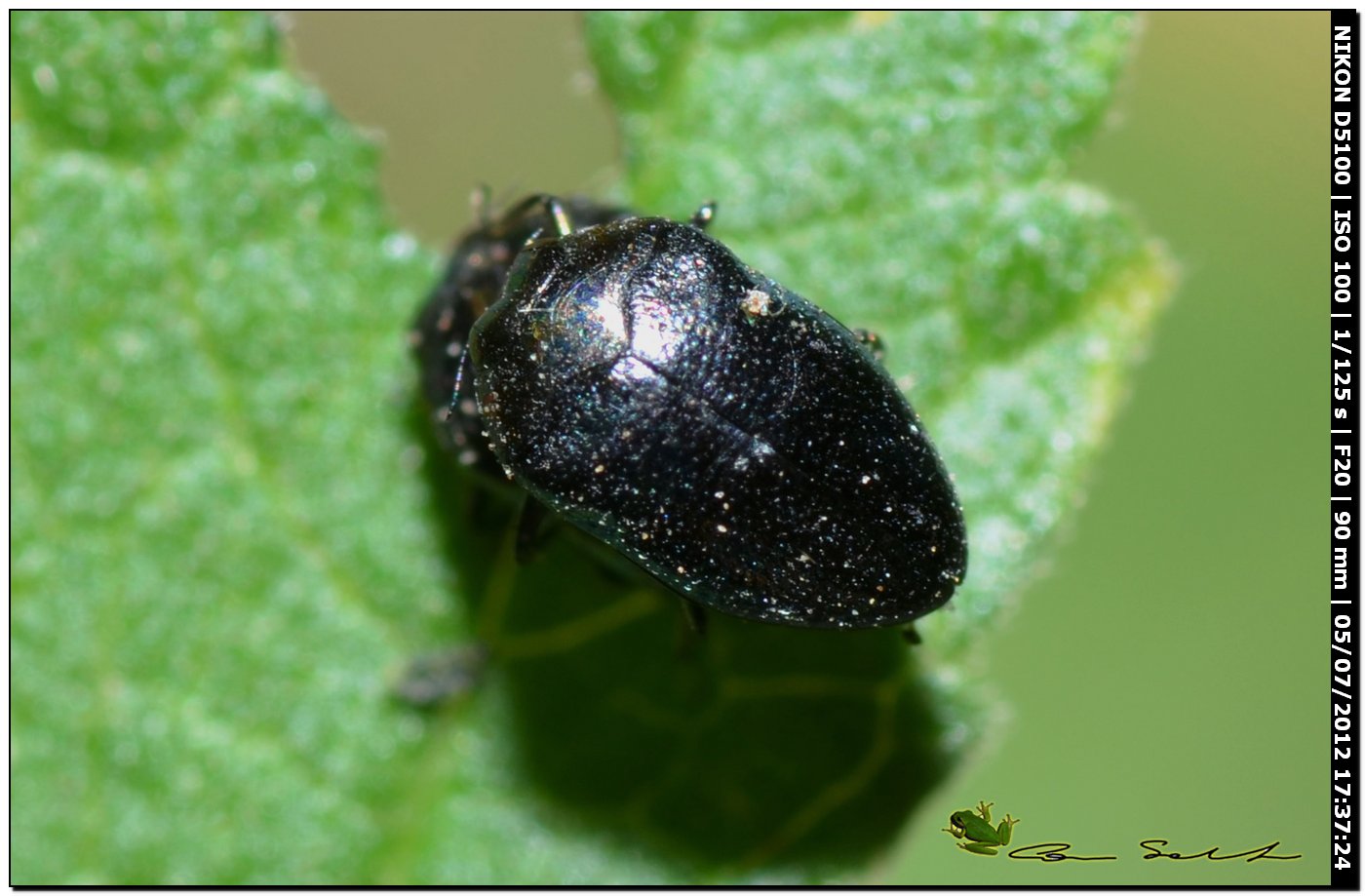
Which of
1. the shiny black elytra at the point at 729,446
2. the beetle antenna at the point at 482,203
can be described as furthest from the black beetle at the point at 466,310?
the shiny black elytra at the point at 729,446

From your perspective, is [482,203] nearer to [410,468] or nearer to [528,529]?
[410,468]

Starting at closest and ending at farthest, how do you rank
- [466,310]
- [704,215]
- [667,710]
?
[704,215], [466,310], [667,710]

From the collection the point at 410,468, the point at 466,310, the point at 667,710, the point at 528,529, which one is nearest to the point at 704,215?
the point at 466,310

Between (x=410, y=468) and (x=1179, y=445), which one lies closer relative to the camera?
(x=410, y=468)

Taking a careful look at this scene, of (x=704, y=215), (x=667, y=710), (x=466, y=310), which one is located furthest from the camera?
(x=667, y=710)

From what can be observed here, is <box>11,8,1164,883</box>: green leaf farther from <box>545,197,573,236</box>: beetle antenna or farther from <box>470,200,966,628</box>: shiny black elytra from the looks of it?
<box>470,200,966,628</box>: shiny black elytra

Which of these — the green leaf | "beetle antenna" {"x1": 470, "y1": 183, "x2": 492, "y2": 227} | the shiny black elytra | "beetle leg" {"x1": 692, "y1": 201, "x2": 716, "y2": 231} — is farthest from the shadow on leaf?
"beetle leg" {"x1": 692, "y1": 201, "x2": 716, "y2": 231}

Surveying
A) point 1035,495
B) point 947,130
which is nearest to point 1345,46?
point 947,130
